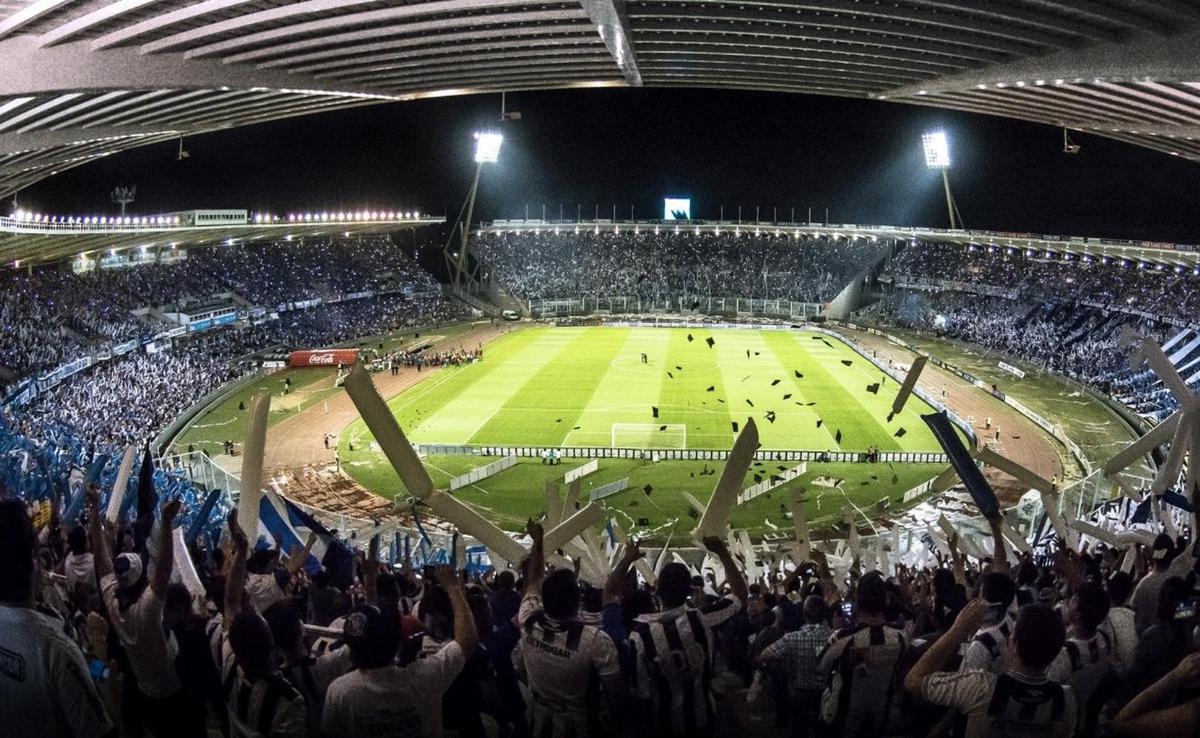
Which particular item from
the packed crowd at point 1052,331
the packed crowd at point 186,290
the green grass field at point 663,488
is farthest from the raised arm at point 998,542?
the packed crowd at point 186,290

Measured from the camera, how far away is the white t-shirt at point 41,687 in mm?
3055

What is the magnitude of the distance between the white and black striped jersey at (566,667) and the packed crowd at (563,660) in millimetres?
12

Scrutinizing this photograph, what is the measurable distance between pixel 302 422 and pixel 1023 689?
34675 millimetres

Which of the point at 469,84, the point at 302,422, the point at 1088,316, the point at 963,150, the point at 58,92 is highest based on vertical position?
the point at 963,150

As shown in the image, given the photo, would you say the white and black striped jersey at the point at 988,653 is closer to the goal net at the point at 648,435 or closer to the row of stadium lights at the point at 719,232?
the goal net at the point at 648,435

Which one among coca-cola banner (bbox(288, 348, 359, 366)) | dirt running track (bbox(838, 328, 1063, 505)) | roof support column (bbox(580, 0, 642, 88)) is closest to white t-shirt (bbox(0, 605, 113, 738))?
roof support column (bbox(580, 0, 642, 88))

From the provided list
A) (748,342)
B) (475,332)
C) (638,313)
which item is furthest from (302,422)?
(638,313)

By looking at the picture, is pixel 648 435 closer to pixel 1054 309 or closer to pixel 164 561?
pixel 164 561

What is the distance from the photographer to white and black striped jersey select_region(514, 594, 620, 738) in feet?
13.9

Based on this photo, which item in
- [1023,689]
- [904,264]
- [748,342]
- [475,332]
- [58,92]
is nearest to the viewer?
[1023,689]

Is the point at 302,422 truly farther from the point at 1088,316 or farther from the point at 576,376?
the point at 1088,316

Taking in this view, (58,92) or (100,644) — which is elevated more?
(58,92)

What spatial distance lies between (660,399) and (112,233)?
24.3 meters

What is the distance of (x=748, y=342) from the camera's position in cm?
5897
